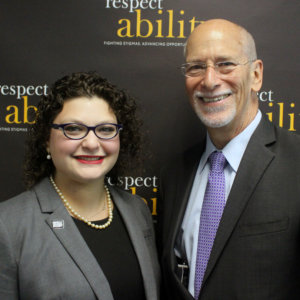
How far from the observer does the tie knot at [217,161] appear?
60.3 inches

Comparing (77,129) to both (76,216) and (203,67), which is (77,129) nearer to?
Result: (76,216)

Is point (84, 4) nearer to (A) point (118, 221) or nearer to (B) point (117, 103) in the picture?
(B) point (117, 103)

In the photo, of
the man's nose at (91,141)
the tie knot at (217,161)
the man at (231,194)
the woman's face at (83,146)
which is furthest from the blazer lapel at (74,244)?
the tie knot at (217,161)

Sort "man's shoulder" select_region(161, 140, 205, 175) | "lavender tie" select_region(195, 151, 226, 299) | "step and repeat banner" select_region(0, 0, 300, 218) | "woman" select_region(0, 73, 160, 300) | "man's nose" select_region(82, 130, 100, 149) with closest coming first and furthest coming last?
"woman" select_region(0, 73, 160, 300), "man's nose" select_region(82, 130, 100, 149), "lavender tie" select_region(195, 151, 226, 299), "man's shoulder" select_region(161, 140, 205, 175), "step and repeat banner" select_region(0, 0, 300, 218)

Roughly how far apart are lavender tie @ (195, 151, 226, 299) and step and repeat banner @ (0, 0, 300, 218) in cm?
47

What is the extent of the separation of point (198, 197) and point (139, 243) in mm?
333

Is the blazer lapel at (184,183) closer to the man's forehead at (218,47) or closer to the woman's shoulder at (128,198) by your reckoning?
the woman's shoulder at (128,198)

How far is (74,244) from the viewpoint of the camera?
1.29m

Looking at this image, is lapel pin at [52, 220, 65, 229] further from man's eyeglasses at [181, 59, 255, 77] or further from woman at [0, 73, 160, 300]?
man's eyeglasses at [181, 59, 255, 77]

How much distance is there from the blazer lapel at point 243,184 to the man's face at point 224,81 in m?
0.14

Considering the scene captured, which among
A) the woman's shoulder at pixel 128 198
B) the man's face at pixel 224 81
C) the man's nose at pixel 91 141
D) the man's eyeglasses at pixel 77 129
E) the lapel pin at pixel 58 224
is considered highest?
the man's face at pixel 224 81

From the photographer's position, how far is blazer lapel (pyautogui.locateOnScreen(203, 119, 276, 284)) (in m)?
1.35

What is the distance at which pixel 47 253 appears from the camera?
125 centimetres

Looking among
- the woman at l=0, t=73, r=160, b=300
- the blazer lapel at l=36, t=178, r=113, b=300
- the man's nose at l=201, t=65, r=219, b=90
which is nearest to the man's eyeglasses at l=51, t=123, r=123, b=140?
the woman at l=0, t=73, r=160, b=300
